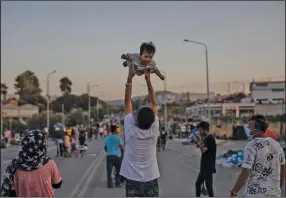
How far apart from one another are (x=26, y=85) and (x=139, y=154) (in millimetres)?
124310

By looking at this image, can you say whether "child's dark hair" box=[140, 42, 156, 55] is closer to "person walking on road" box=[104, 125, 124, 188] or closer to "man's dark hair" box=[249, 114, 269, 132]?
"man's dark hair" box=[249, 114, 269, 132]

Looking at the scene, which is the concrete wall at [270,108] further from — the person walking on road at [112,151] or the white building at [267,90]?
the person walking on road at [112,151]

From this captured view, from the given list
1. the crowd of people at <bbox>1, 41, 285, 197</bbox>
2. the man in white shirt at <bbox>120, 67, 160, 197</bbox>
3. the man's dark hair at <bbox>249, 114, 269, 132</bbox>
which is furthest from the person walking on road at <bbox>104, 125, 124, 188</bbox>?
→ the man in white shirt at <bbox>120, 67, 160, 197</bbox>

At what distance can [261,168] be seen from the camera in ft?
18.3

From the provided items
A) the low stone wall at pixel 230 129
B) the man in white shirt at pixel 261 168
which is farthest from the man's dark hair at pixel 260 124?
the low stone wall at pixel 230 129

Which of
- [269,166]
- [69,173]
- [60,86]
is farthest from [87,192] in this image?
[60,86]

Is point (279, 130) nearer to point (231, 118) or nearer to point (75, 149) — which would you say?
point (231, 118)

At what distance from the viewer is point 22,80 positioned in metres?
126

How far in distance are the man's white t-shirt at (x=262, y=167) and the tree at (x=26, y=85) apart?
12209 cm

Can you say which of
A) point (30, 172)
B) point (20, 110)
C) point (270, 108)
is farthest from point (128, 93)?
point (20, 110)

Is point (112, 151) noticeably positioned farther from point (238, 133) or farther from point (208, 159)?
point (238, 133)

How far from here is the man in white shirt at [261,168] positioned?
5.55 m

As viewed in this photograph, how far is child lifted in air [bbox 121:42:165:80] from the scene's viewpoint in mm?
4773

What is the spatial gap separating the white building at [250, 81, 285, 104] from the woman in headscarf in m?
77.9
